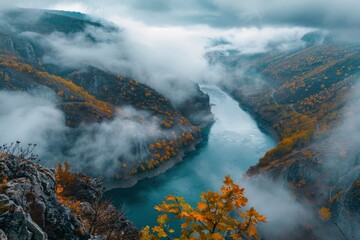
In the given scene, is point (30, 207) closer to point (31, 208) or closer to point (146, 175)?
point (31, 208)

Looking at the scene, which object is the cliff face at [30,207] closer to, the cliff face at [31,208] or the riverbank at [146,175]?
the cliff face at [31,208]

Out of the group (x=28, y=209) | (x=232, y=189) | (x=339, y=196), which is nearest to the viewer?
(x=232, y=189)

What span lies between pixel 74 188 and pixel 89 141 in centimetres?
12667

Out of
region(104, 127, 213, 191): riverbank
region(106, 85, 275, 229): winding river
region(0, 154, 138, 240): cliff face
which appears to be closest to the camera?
region(0, 154, 138, 240): cliff face

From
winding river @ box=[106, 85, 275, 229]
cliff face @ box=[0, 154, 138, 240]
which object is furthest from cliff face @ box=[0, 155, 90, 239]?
winding river @ box=[106, 85, 275, 229]

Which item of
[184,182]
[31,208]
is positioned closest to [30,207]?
[31,208]

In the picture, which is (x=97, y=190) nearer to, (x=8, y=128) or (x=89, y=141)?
(x=89, y=141)

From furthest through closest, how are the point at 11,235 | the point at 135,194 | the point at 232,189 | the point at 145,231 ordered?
the point at 135,194, the point at 145,231, the point at 11,235, the point at 232,189

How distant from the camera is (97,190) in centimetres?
4744

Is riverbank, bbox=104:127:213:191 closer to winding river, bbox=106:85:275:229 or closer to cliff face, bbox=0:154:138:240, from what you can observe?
winding river, bbox=106:85:275:229

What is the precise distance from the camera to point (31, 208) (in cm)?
1983

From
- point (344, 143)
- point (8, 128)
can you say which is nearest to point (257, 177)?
point (344, 143)

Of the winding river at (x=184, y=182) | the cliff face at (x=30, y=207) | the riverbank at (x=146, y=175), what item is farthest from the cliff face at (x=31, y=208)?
the riverbank at (x=146, y=175)

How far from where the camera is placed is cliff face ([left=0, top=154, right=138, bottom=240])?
16.0 meters
